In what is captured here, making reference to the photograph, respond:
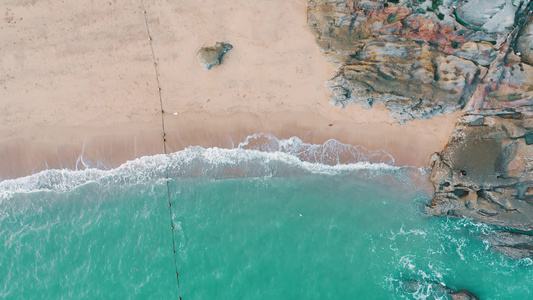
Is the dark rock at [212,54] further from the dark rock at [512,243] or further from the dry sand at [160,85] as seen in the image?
the dark rock at [512,243]

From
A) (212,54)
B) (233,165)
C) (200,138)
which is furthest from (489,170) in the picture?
(212,54)

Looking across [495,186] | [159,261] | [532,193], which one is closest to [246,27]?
[159,261]

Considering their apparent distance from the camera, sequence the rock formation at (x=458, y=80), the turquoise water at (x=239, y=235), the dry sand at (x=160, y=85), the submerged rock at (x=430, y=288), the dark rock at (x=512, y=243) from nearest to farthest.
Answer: the rock formation at (x=458, y=80) → the dry sand at (x=160, y=85) → the dark rock at (x=512, y=243) → the submerged rock at (x=430, y=288) → the turquoise water at (x=239, y=235)

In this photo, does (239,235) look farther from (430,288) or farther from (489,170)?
(489,170)

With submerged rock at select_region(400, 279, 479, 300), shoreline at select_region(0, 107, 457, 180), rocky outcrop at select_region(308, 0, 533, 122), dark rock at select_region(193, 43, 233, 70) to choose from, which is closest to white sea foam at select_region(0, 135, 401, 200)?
shoreline at select_region(0, 107, 457, 180)

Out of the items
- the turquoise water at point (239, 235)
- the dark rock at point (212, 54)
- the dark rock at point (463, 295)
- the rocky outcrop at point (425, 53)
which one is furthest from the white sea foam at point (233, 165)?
the dark rock at point (463, 295)

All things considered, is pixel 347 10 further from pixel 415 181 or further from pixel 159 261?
pixel 159 261

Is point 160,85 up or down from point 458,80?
down
